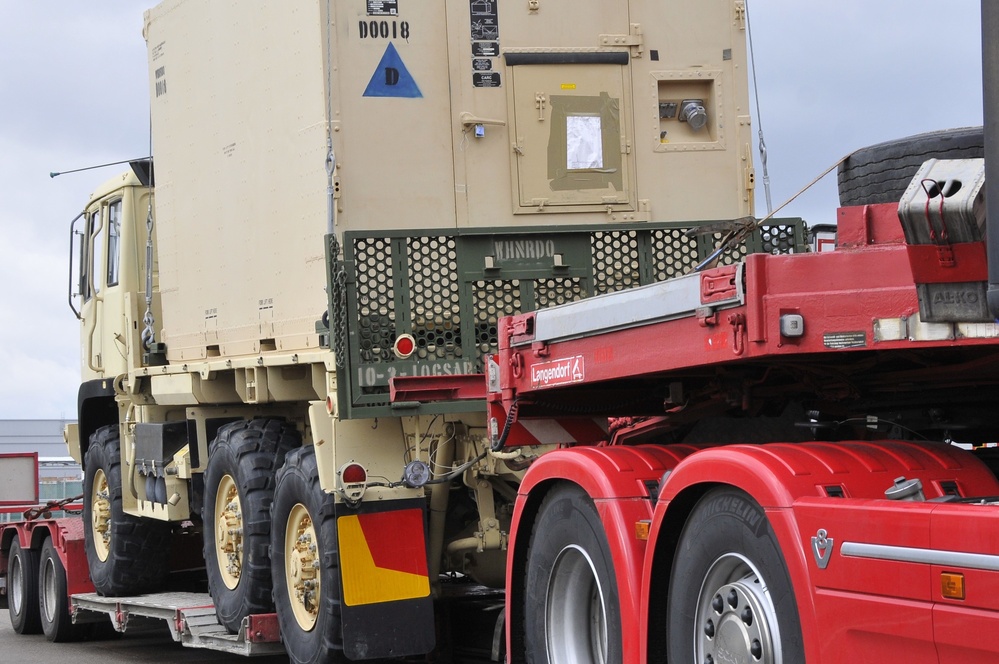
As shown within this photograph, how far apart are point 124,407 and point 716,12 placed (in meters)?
6.27

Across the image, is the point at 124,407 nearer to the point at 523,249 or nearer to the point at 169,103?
the point at 169,103

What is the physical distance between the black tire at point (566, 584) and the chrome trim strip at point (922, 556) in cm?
176

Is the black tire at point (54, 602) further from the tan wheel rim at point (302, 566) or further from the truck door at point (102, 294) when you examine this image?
the tan wheel rim at point (302, 566)

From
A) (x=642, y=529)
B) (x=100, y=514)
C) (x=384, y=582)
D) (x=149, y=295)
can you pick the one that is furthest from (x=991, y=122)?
(x=100, y=514)

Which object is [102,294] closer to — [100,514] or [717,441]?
[100,514]

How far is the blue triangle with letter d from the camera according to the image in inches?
348

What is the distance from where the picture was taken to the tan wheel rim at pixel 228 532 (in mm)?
10219

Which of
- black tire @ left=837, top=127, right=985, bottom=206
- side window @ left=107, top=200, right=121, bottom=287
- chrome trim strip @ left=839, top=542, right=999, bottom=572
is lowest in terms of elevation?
chrome trim strip @ left=839, top=542, right=999, bottom=572

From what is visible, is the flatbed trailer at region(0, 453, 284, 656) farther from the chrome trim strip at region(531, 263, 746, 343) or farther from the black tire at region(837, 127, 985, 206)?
the black tire at region(837, 127, 985, 206)

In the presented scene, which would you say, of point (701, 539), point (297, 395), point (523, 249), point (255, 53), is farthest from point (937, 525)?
point (255, 53)

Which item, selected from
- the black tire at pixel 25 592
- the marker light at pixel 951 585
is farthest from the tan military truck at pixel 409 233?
the black tire at pixel 25 592

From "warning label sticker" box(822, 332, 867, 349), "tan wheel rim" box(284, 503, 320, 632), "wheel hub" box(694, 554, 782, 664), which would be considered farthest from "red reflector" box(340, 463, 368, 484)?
"warning label sticker" box(822, 332, 867, 349)

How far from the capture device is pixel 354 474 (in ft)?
27.6

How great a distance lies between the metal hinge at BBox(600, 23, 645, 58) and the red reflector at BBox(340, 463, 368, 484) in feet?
9.69
